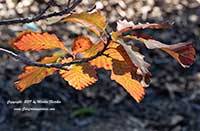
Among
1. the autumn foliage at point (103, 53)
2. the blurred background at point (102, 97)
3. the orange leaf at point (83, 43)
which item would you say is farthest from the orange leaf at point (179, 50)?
the blurred background at point (102, 97)

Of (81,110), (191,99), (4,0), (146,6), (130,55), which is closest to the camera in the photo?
(130,55)

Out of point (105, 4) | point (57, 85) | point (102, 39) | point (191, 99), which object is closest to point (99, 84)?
point (57, 85)

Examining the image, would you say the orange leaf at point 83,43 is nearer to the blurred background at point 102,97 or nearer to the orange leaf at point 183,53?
the orange leaf at point 183,53

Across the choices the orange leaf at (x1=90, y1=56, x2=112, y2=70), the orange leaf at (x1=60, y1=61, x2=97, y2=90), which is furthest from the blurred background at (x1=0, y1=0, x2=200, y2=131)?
the orange leaf at (x1=90, y1=56, x2=112, y2=70)

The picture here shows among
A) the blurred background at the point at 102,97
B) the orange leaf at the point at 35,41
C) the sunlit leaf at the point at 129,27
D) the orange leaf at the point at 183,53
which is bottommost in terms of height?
the blurred background at the point at 102,97

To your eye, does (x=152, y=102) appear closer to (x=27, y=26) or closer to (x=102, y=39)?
(x=27, y=26)

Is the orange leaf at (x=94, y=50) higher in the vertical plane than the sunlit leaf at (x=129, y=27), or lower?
lower
